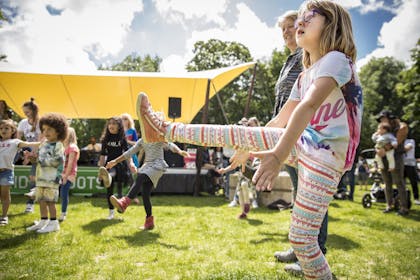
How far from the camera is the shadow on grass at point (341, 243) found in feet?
11.5

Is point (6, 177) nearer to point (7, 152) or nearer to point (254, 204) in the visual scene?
point (7, 152)

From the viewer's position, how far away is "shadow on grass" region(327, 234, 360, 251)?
11.5ft

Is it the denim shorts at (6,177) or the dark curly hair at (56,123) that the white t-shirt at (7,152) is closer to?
the denim shorts at (6,177)

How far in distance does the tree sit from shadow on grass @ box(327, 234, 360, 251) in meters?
32.9

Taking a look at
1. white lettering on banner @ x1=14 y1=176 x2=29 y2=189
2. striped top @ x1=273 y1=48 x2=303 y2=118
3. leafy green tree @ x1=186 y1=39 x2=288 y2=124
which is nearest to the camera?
striped top @ x1=273 y1=48 x2=303 y2=118

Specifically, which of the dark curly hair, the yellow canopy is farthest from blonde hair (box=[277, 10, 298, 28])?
the yellow canopy

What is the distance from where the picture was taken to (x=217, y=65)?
3148 centimetres

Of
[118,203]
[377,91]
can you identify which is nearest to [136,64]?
[377,91]

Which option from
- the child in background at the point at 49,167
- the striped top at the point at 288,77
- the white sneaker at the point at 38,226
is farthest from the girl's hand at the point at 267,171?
the white sneaker at the point at 38,226

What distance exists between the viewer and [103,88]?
10.3 m

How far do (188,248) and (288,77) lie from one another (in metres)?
2.13

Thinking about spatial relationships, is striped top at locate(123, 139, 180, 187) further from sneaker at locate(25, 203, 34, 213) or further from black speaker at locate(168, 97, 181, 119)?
black speaker at locate(168, 97, 181, 119)

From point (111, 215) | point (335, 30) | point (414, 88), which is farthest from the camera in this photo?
point (414, 88)

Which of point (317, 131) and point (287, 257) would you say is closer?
point (317, 131)
